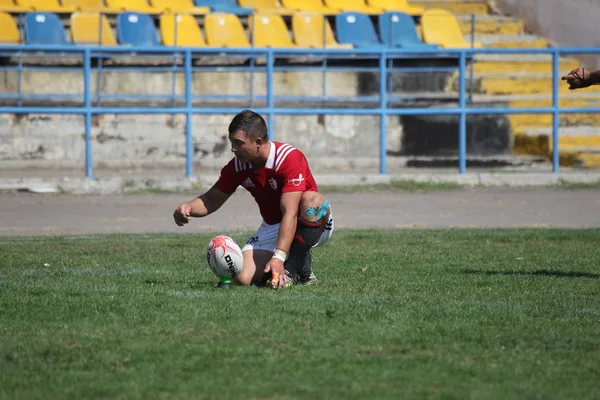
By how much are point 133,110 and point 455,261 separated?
9.58m

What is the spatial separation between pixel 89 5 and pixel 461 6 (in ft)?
29.2

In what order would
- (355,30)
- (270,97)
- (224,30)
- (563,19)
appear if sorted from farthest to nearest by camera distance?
1. (563,19)
2. (355,30)
3. (224,30)
4. (270,97)

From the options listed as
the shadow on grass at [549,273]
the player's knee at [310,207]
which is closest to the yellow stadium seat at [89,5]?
the shadow on grass at [549,273]

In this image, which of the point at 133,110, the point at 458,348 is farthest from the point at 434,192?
the point at 458,348

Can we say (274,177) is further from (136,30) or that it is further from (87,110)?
(136,30)

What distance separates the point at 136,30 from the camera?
21312mm

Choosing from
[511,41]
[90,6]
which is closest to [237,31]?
[90,6]

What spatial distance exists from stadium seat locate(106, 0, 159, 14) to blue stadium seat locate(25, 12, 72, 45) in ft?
5.54

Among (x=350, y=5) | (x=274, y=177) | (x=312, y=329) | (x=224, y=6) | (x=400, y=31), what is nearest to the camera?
(x=312, y=329)

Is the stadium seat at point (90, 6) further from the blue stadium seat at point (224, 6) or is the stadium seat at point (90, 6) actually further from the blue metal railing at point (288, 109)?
the blue stadium seat at point (224, 6)

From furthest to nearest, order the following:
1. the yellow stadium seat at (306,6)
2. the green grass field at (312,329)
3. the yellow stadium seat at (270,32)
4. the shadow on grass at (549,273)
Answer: the yellow stadium seat at (306,6), the yellow stadium seat at (270,32), the shadow on grass at (549,273), the green grass field at (312,329)

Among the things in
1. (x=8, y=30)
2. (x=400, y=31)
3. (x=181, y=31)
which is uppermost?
(x=400, y=31)

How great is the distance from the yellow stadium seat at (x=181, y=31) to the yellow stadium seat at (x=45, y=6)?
1820 millimetres

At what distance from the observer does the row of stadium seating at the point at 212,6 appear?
21391 mm
